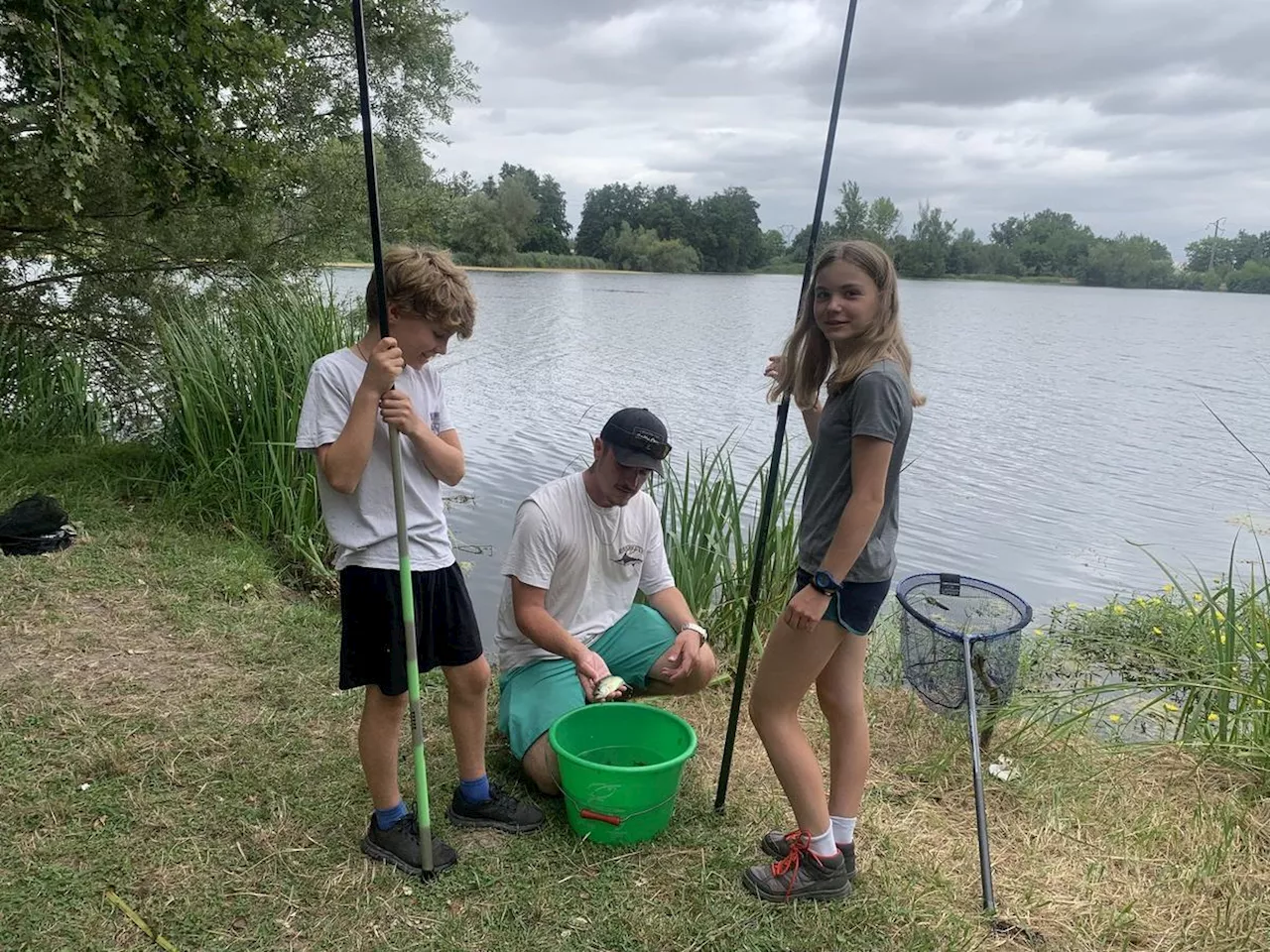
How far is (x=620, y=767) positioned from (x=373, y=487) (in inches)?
36.6

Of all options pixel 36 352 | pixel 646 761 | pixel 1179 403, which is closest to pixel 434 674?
pixel 646 761

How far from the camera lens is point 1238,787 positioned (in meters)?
2.61

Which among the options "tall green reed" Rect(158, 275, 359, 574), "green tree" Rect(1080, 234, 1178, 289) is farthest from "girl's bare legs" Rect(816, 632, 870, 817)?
"green tree" Rect(1080, 234, 1178, 289)

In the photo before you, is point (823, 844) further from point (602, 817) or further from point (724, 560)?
point (724, 560)

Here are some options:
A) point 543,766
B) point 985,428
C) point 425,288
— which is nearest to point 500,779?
point 543,766

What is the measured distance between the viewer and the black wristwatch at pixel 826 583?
5.79 feet

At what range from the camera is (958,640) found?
2.44 m

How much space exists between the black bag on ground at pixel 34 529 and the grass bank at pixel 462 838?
1.84 ft

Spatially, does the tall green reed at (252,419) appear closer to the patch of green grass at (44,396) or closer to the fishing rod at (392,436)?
the patch of green grass at (44,396)

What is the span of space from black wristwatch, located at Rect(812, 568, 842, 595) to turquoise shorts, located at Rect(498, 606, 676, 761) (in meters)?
0.90

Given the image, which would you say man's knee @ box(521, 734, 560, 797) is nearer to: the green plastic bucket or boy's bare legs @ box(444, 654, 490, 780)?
the green plastic bucket

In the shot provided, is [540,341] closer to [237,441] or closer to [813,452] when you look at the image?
[237,441]

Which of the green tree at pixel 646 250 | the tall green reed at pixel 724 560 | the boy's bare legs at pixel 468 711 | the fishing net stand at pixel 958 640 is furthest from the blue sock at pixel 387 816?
the green tree at pixel 646 250

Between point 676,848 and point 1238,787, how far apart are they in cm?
172
